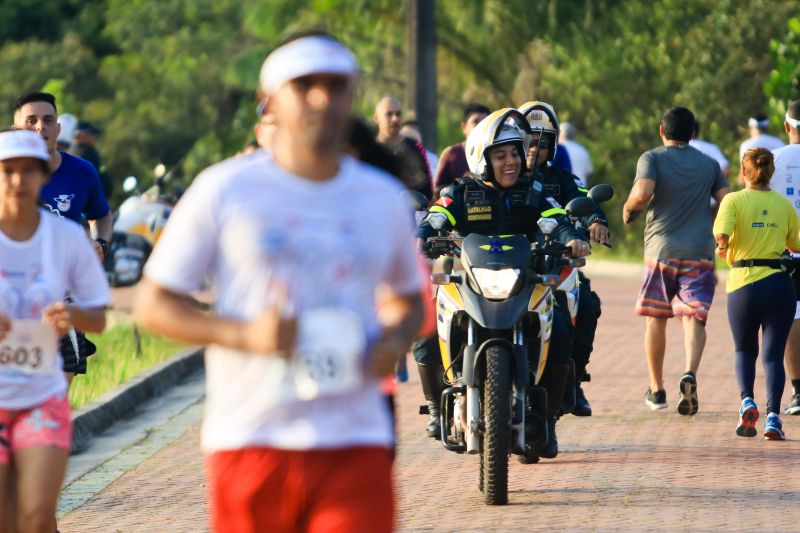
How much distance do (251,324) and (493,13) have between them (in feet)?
100

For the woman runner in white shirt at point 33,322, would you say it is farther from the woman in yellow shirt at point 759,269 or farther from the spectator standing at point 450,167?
the spectator standing at point 450,167

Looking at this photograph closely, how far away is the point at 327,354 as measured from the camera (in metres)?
4.09

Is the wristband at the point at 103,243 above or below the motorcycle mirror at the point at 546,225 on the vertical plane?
below

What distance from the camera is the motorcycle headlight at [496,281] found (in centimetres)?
840

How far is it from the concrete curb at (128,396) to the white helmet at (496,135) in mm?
3172

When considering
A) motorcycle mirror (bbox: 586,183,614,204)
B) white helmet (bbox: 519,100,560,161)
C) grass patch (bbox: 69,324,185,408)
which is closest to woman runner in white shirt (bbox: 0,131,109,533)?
motorcycle mirror (bbox: 586,183,614,204)

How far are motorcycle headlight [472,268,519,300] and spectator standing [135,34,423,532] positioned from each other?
4142 millimetres

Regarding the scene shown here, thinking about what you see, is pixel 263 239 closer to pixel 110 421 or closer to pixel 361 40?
pixel 110 421

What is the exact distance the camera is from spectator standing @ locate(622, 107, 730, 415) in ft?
38.8

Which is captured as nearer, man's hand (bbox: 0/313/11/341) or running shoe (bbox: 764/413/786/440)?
man's hand (bbox: 0/313/11/341)

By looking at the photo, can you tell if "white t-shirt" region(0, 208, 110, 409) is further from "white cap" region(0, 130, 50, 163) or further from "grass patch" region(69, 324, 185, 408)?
"grass patch" region(69, 324, 185, 408)

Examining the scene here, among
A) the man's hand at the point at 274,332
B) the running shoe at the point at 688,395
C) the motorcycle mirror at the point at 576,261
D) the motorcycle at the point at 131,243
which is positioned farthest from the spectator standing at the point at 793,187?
the motorcycle at the point at 131,243

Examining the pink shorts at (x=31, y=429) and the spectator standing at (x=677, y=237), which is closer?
the pink shorts at (x=31, y=429)

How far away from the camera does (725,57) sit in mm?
30719
